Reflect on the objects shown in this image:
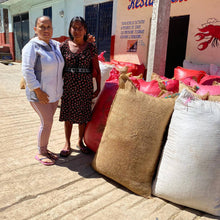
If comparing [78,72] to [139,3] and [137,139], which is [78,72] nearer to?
[137,139]

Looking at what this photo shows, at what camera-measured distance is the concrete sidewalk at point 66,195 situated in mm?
1603

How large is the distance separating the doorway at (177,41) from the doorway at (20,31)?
9763 millimetres

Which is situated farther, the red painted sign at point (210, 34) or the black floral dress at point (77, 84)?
the red painted sign at point (210, 34)

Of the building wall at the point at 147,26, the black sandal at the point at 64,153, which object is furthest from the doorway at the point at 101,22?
the black sandal at the point at 64,153

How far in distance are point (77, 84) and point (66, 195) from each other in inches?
40.7

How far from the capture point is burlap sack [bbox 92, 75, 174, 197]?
1.79m

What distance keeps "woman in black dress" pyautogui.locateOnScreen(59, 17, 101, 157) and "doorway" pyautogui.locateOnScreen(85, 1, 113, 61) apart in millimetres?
5888

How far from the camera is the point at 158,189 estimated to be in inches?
69.8

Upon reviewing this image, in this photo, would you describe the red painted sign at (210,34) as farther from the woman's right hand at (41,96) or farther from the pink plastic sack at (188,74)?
the woman's right hand at (41,96)

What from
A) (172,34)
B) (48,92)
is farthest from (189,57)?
(48,92)

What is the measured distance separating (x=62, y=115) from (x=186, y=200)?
4.60ft

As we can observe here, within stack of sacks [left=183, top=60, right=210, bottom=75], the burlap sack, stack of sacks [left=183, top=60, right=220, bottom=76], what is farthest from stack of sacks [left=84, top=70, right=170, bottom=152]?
stack of sacks [left=183, top=60, right=210, bottom=75]

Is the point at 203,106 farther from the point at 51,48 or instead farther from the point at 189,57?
the point at 189,57

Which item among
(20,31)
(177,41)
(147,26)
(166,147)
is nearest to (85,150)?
(166,147)
